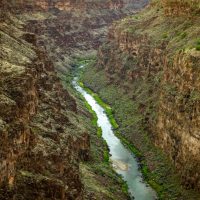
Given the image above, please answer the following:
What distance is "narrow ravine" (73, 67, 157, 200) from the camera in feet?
272

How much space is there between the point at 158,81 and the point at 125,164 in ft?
80.2

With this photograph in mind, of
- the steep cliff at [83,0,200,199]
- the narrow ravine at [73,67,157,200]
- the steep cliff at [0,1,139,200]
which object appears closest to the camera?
the steep cliff at [0,1,139,200]

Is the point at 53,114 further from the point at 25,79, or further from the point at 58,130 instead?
the point at 25,79

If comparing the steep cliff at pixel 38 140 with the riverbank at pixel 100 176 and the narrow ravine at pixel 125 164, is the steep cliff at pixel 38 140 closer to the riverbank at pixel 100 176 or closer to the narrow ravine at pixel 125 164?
the riverbank at pixel 100 176

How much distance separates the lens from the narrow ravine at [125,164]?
8300 centimetres

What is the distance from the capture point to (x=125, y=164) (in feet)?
310

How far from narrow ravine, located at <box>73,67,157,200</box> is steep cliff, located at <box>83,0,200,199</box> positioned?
9.28ft

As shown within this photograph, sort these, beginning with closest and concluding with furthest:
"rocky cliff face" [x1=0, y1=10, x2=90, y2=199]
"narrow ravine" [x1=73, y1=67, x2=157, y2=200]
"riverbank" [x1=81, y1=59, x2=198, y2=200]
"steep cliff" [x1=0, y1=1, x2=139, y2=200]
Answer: "rocky cliff face" [x1=0, y1=10, x2=90, y2=199] → "steep cliff" [x1=0, y1=1, x2=139, y2=200] → "riverbank" [x1=81, y1=59, x2=198, y2=200] → "narrow ravine" [x1=73, y1=67, x2=157, y2=200]

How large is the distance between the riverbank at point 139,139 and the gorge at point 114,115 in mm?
234

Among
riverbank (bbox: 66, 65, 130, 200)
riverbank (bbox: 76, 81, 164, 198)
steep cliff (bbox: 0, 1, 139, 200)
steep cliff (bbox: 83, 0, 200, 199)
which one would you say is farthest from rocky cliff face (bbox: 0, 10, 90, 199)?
steep cliff (bbox: 83, 0, 200, 199)

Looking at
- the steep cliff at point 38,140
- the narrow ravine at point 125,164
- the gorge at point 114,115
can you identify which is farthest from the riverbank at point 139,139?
the steep cliff at point 38,140

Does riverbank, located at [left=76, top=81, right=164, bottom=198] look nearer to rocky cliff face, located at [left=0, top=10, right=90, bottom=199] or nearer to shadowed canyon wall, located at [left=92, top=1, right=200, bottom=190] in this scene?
shadowed canyon wall, located at [left=92, top=1, right=200, bottom=190]

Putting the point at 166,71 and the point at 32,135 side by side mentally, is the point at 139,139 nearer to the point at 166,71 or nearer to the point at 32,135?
the point at 166,71

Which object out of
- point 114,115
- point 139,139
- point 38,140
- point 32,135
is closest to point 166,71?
point 139,139
